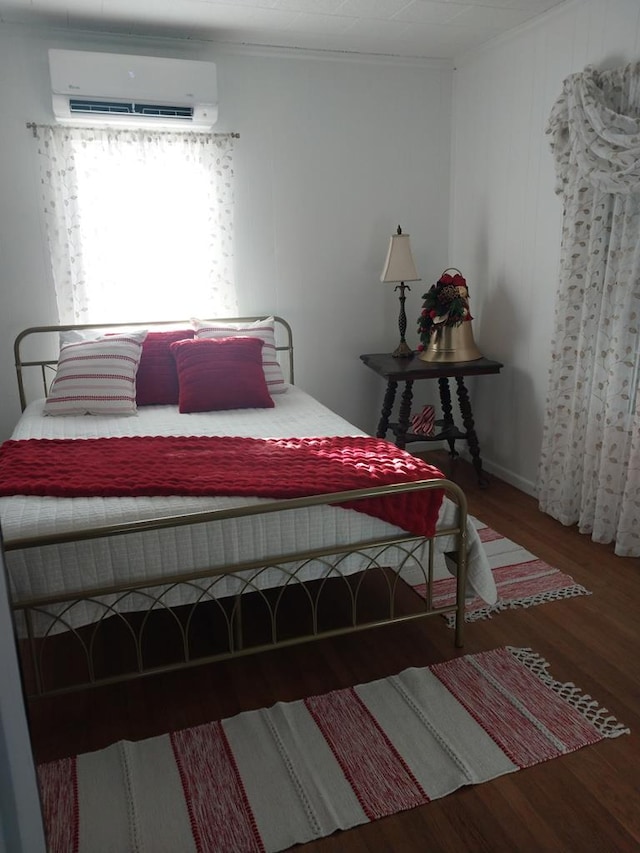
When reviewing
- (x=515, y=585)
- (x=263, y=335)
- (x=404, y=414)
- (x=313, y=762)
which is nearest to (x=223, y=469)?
(x=313, y=762)

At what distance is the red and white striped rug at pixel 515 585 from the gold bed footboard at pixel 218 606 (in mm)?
123

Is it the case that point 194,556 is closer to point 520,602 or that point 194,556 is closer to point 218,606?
point 218,606

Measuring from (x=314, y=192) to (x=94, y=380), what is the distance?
1706 millimetres

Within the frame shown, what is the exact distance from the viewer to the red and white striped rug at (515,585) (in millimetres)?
2633

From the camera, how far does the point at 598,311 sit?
3039 millimetres

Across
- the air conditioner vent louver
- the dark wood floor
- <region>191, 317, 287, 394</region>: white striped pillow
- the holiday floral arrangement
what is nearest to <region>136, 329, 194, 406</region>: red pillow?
<region>191, 317, 287, 394</region>: white striped pillow

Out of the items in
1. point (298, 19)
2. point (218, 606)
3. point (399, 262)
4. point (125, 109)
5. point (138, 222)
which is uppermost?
point (298, 19)

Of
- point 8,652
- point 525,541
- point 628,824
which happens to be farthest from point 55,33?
point 628,824

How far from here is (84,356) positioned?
130 inches

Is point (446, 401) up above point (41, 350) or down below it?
below

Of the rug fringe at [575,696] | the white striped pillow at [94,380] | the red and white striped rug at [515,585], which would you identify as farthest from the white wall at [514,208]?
the white striped pillow at [94,380]

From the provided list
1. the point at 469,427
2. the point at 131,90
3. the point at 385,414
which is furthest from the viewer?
the point at 385,414

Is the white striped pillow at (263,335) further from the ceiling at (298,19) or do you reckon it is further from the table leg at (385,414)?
the ceiling at (298,19)

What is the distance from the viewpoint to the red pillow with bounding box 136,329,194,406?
3.43 metres
